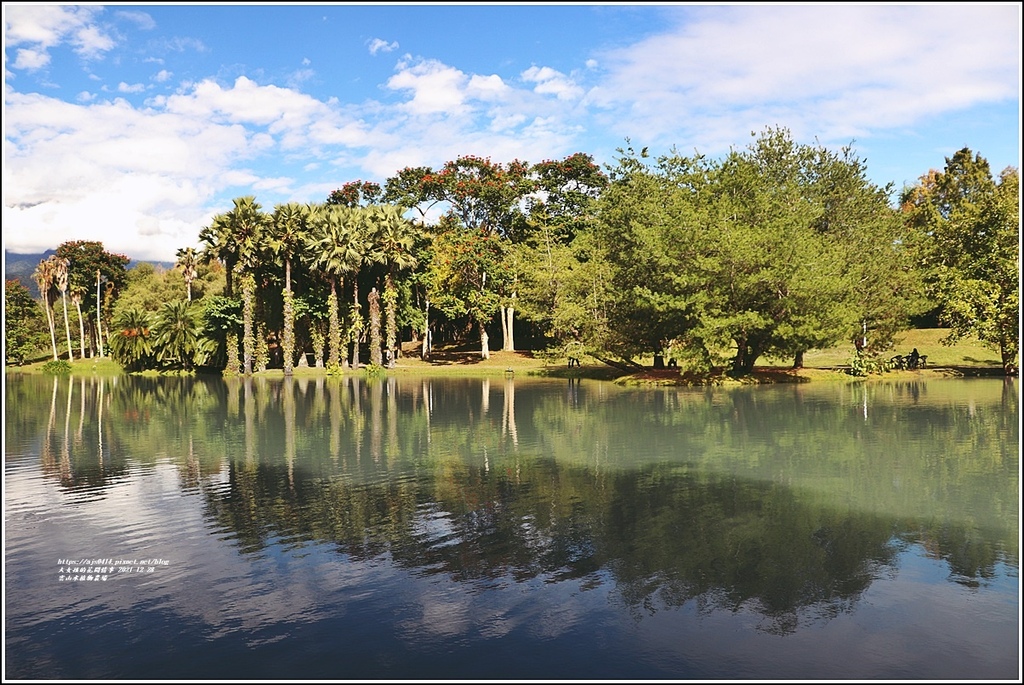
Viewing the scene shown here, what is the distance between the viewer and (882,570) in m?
12.6

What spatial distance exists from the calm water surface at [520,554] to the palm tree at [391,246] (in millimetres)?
41079

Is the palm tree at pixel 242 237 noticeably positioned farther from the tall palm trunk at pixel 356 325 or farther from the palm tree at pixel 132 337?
the palm tree at pixel 132 337

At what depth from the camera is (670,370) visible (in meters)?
56.2

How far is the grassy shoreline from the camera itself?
5222cm

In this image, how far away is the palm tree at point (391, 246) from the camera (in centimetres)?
6850

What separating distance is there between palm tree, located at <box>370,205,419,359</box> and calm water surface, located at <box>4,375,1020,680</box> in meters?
41.1

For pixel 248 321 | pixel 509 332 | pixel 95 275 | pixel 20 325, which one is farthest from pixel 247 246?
pixel 20 325

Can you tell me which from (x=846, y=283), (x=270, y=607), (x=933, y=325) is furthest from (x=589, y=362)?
(x=270, y=607)

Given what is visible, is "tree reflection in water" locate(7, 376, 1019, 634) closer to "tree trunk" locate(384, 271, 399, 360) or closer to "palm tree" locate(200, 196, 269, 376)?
"palm tree" locate(200, 196, 269, 376)

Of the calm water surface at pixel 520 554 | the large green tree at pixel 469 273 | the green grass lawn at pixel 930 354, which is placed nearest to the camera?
the calm water surface at pixel 520 554

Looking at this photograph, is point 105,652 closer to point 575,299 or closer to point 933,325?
point 575,299

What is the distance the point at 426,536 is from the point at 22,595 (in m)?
6.56

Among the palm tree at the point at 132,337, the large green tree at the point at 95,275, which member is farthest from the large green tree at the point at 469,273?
the large green tree at the point at 95,275

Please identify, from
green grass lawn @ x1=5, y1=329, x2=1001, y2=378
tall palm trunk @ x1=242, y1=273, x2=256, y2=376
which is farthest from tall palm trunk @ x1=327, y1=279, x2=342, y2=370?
tall palm trunk @ x1=242, y1=273, x2=256, y2=376
